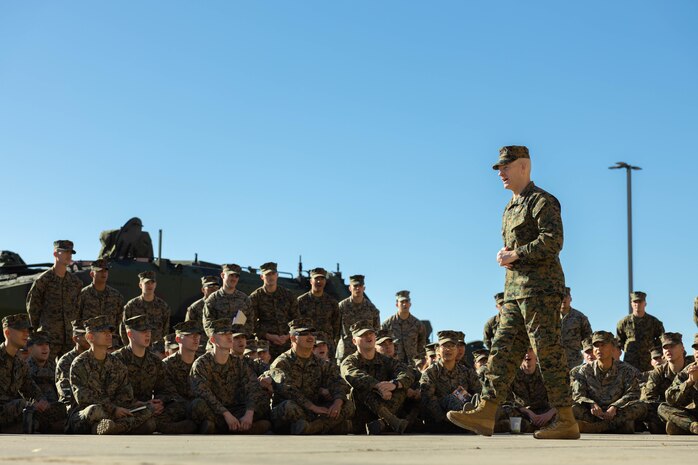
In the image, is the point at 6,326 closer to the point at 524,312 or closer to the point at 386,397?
the point at 386,397

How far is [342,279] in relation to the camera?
2398 centimetres

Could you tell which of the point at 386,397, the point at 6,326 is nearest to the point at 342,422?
the point at 386,397

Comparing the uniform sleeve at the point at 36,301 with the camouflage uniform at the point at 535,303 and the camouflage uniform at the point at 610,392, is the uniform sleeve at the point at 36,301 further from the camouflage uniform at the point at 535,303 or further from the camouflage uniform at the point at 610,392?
the camouflage uniform at the point at 535,303

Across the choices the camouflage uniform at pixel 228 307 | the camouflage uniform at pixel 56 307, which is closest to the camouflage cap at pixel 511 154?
the camouflage uniform at pixel 228 307

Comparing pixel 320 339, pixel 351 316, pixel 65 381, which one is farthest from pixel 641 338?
pixel 65 381

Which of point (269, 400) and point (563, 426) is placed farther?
point (269, 400)

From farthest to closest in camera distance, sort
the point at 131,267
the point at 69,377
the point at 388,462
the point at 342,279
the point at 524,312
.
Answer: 1. the point at 342,279
2. the point at 131,267
3. the point at 69,377
4. the point at 524,312
5. the point at 388,462

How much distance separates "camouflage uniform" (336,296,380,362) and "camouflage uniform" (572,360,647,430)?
11.6 ft

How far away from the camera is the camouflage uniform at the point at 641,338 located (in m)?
16.4

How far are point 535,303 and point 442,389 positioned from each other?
18.1 ft

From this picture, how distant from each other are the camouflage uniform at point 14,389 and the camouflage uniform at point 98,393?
27.2 inches

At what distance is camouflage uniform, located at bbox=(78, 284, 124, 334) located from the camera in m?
14.8

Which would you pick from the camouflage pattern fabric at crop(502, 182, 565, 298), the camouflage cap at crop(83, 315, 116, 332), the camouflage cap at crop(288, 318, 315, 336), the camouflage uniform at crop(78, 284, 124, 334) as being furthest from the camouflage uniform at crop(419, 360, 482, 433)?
the camouflage pattern fabric at crop(502, 182, 565, 298)

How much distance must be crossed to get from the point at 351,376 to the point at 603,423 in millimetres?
3065
